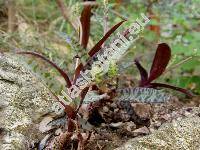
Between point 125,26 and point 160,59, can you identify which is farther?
point 125,26

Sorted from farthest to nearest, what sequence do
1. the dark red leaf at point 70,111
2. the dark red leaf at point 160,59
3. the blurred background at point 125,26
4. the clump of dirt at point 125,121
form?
the blurred background at point 125,26, the dark red leaf at point 160,59, the clump of dirt at point 125,121, the dark red leaf at point 70,111

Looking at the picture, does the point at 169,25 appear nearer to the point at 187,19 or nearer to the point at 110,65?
the point at 187,19

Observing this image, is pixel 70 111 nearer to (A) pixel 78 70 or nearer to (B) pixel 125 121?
(A) pixel 78 70

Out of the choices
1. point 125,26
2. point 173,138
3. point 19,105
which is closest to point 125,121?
point 173,138

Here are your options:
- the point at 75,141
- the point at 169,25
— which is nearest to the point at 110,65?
the point at 75,141

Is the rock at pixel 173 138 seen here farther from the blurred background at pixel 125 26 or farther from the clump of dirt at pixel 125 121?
the blurred background at pixel 125 26

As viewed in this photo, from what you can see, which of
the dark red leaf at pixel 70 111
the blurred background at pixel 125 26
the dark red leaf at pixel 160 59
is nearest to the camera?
the dark red leaf at pixel 70 111

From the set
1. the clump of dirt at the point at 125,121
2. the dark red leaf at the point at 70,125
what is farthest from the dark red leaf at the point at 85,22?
the dark red leaf at the point at 70,125
